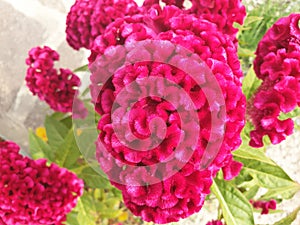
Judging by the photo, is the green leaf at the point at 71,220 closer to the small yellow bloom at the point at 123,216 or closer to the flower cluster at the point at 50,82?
the flower cluster at the point at 50,82

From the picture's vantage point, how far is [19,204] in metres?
1.10

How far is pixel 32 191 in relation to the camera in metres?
1.11

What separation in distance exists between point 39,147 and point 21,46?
63 cm

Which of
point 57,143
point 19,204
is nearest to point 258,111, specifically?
point 19,204

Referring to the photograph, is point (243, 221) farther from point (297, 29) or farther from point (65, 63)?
point (65, 63)

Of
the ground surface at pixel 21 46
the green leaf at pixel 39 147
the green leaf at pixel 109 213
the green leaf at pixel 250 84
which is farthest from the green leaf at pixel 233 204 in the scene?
the ground surface at pixel 21 46

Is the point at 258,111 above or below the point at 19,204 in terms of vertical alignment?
above

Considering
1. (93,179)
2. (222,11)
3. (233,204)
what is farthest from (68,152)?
(222,11)

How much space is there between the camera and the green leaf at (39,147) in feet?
4.77

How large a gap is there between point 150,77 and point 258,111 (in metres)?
0.37

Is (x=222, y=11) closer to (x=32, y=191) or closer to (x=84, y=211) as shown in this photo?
(x=32, y=191)

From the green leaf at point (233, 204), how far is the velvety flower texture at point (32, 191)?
369mm

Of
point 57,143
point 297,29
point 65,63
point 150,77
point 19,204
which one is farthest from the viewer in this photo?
point 65,63

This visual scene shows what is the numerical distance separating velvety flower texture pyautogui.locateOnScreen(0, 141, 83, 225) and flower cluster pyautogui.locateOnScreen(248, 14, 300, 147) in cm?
49
